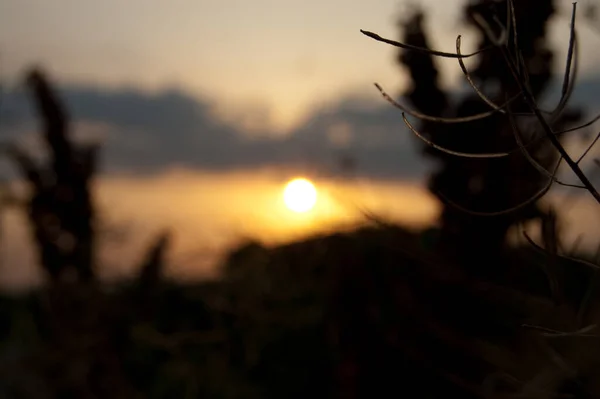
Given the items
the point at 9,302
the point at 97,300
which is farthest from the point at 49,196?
the point at 9,302

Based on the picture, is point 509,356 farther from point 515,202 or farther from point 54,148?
point 54,148

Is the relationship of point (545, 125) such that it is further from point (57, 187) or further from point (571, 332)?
point (57, 187)

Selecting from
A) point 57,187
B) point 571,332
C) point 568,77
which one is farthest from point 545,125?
point 57,187

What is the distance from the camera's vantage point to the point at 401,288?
426 cm

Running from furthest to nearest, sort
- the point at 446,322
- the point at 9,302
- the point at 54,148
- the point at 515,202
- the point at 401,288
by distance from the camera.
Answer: the point at 9,302 < the point at 54,148 < the point at 401,288 < the point at 446,322 < the point at 515,202

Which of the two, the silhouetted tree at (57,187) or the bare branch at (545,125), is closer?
the bare branch at (545,125)

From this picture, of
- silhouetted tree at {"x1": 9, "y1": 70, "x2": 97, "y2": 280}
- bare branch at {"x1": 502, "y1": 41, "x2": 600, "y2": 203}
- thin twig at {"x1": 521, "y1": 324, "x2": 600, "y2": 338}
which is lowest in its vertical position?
thin twig at {"x1": 521, "y1": 324, "x2": 600, "y2": 338}

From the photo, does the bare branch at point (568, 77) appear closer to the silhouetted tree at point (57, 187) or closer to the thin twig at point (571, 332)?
the thin twig at point (571, 332)

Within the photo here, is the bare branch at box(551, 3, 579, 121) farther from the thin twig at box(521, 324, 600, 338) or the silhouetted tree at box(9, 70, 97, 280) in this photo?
the silhouetted tree at box(9, 70, 97, 280)

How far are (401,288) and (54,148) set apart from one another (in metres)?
2.95

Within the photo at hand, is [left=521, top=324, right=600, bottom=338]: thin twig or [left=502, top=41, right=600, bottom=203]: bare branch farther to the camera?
[left=521, top=324, right=600, bottom=338]: thin twig

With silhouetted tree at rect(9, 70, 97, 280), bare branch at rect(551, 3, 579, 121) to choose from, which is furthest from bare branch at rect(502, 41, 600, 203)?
silhouetted tree at rect(9, 70, 97, 280)

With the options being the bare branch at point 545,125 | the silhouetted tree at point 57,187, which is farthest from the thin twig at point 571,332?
the silhouetted tree at point 57,187

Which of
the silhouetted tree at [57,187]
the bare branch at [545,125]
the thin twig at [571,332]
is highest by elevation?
the silhouetted tree at [57,187]
